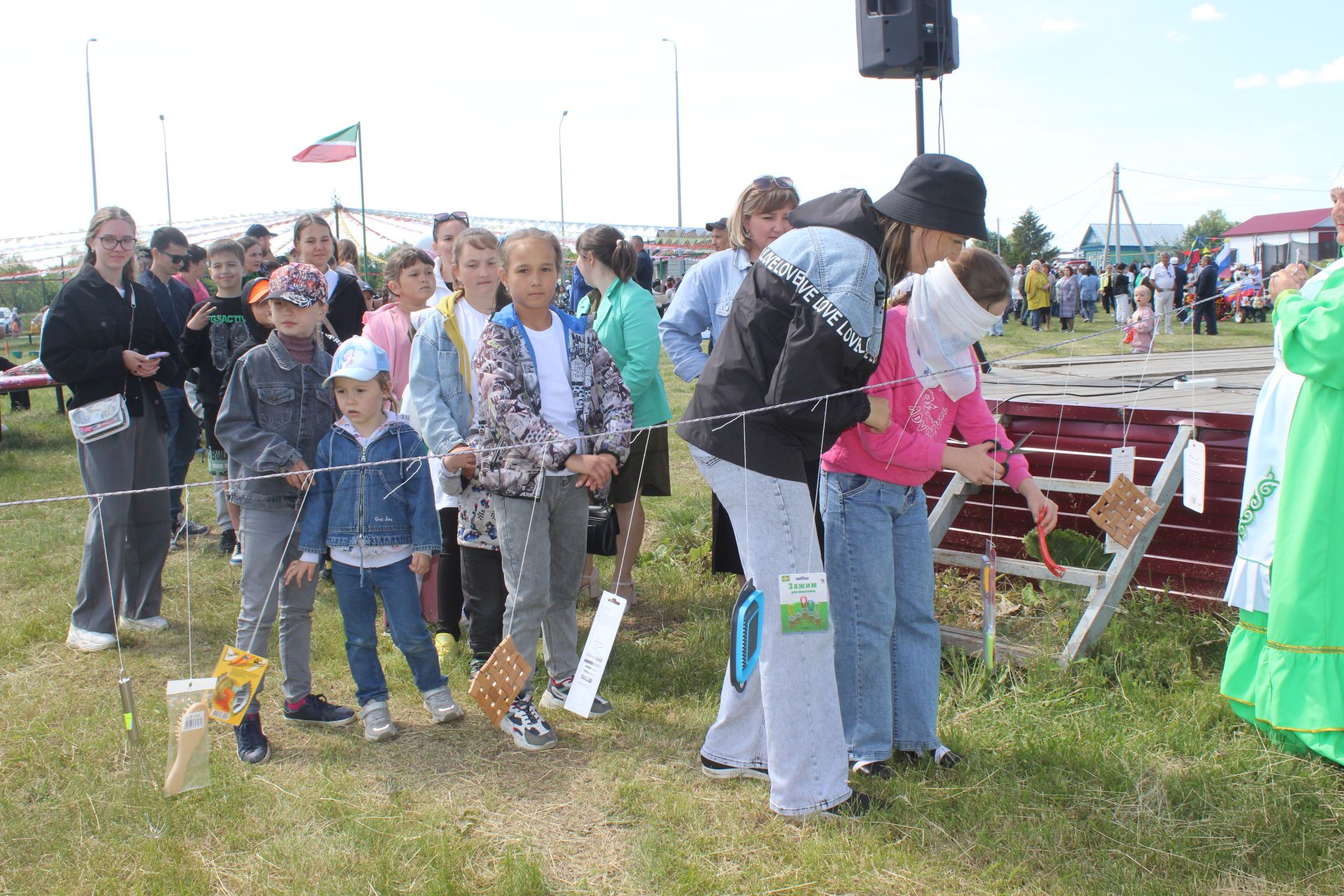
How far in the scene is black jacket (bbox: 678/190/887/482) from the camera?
2438 mm

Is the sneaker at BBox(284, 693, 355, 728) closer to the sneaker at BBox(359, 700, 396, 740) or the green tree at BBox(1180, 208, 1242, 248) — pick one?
the sneaker at BBox(359, 700, 396, 740)

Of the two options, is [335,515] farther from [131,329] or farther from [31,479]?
[31,479]

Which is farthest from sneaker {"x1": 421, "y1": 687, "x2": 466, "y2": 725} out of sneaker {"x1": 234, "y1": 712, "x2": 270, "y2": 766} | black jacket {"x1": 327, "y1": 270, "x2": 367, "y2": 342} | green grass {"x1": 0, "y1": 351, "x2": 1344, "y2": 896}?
black jacket {"x1": 327, "y1": 270, "x2": 367, "y2": 342}

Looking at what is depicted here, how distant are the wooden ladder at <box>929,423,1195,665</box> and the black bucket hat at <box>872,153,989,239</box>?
1582 mm

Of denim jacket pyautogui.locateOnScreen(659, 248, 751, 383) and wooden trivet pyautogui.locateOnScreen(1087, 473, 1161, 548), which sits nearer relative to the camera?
wooden trivet pyautogui.locateOnScreen(1087, 473, 1161, 548)

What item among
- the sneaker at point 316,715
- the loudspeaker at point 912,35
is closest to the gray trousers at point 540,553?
the sneaker at point 316,715

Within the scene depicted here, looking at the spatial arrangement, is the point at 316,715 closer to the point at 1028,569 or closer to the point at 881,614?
the point at 881,614

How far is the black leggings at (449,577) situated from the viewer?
14.3ft

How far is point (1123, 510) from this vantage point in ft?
11.4

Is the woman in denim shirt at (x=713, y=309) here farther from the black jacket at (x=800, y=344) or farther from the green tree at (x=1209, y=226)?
the green tree at (x=1209, y=226)

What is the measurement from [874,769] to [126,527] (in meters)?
3.50

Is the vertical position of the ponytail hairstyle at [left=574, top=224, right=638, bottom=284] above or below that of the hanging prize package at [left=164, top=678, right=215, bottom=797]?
above

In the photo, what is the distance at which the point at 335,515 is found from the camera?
3428 millimetres

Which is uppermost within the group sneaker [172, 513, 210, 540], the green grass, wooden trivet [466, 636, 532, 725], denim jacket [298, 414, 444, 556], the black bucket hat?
the black bucket hat
